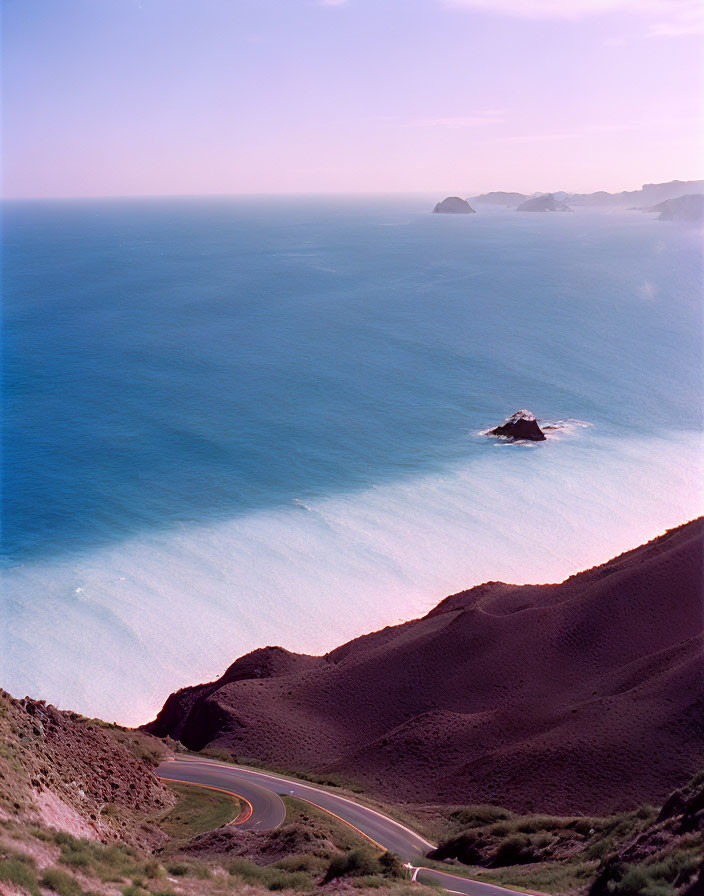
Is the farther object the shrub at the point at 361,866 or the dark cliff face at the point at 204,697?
the dark cliff face at the point at 204,697

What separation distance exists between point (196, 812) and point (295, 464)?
53270 mm

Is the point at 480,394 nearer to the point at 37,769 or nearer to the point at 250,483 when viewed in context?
the point at 250,483

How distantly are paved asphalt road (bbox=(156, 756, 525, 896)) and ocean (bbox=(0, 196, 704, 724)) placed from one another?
51.6ft

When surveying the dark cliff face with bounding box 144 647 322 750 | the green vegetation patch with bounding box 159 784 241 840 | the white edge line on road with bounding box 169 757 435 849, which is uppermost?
the green vegetation patch with bounding box 159 784 241 840

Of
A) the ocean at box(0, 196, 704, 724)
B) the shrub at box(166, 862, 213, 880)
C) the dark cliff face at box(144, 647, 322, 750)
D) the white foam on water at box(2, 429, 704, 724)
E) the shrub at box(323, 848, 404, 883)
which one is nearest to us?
the shrub at box(166, 862, 213, 880)

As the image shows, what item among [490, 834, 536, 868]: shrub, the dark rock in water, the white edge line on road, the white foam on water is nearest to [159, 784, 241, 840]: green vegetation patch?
the white edge line on road

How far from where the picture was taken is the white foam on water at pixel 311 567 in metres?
50.2

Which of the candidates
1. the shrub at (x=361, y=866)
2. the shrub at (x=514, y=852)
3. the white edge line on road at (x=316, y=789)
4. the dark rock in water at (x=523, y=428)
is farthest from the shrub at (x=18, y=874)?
the dark rock in water at (x=523, y=428)

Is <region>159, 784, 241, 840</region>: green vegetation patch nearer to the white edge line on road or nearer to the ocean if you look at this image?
the white edge line on road

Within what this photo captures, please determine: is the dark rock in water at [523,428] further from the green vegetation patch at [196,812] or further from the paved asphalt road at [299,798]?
the green vegetation patch at [196,812]

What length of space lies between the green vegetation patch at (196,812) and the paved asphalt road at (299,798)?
495 millimetres

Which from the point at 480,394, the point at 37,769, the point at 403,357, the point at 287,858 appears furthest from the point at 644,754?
the point at 403,357

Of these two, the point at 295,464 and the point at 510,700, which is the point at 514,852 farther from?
the point at 295,464

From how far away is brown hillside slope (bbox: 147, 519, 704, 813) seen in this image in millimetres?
29203
